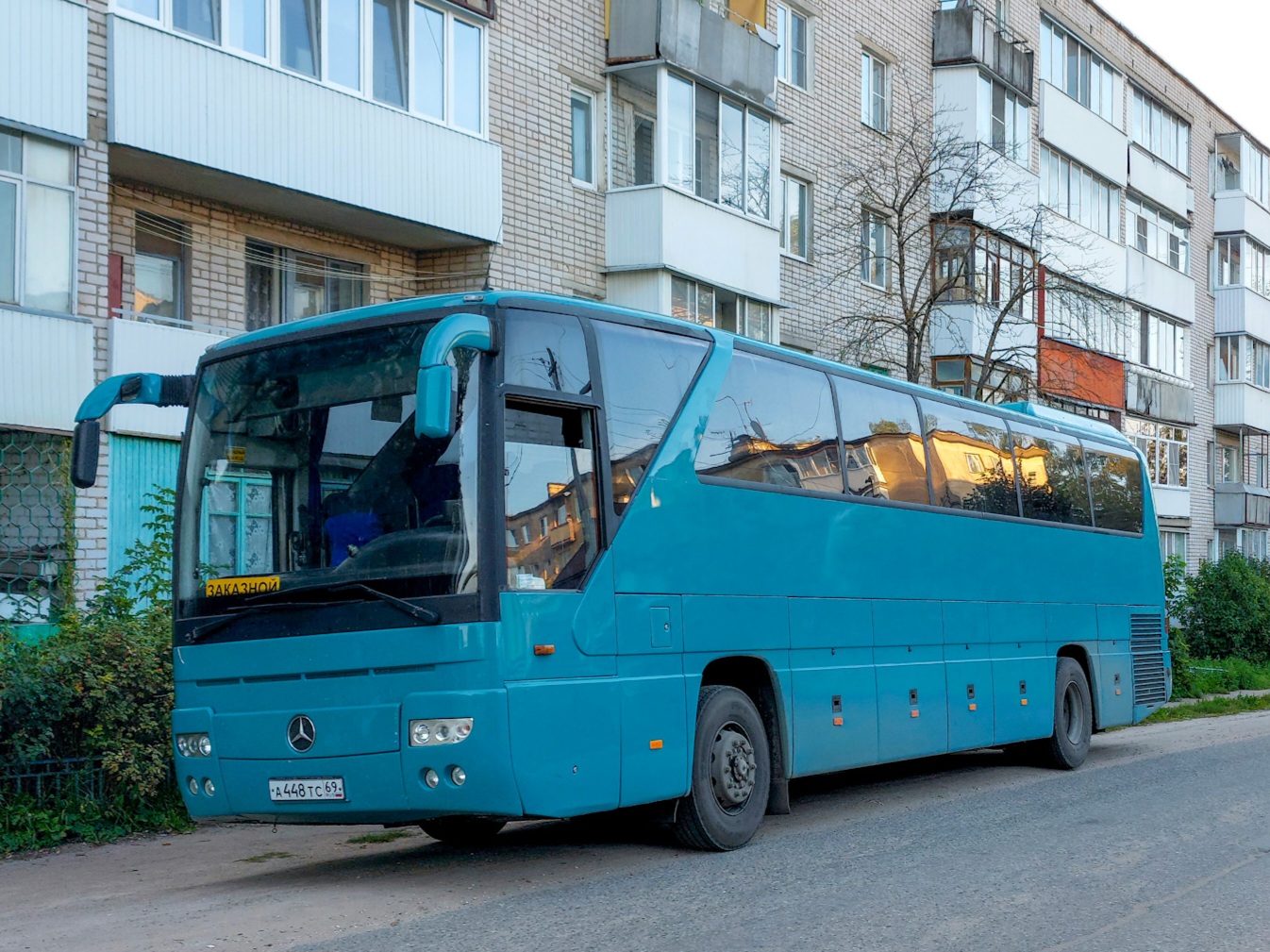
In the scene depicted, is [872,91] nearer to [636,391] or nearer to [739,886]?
[636,391]

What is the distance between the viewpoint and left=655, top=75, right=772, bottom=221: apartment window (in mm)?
22938

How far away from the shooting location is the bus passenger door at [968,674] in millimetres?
12922

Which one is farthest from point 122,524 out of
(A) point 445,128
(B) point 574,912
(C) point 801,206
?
(C) point 801,206

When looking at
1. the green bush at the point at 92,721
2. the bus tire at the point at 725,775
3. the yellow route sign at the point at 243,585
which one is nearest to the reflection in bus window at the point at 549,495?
the yellow route sign at the point at 243,585

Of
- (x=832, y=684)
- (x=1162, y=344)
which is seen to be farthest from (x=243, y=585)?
(x=1162, y=344)

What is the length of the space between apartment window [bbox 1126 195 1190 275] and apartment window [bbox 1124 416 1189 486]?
4427mm

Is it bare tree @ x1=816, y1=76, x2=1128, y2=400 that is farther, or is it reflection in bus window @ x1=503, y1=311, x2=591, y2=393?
bare tree @ x1=816, y1=76, x2=1128, y2=400

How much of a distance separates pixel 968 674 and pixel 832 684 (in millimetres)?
2602

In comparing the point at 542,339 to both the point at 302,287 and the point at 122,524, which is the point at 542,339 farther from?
the point at 302,287

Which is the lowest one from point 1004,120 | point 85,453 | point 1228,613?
point 1228,613

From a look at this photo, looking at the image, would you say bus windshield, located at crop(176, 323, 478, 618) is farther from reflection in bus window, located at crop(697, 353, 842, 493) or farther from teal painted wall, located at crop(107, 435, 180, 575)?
teal painted wall, located at crop(107, 435, 180, 575)

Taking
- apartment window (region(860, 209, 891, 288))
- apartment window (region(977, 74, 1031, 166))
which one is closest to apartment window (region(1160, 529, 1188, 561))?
apartment window (region(977, 74, 1031, 166))

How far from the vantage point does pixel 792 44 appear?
92.0 ft

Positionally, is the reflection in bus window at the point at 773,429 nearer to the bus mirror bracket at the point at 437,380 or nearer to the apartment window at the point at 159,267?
the bus mirror bracket at the point at 437,380
